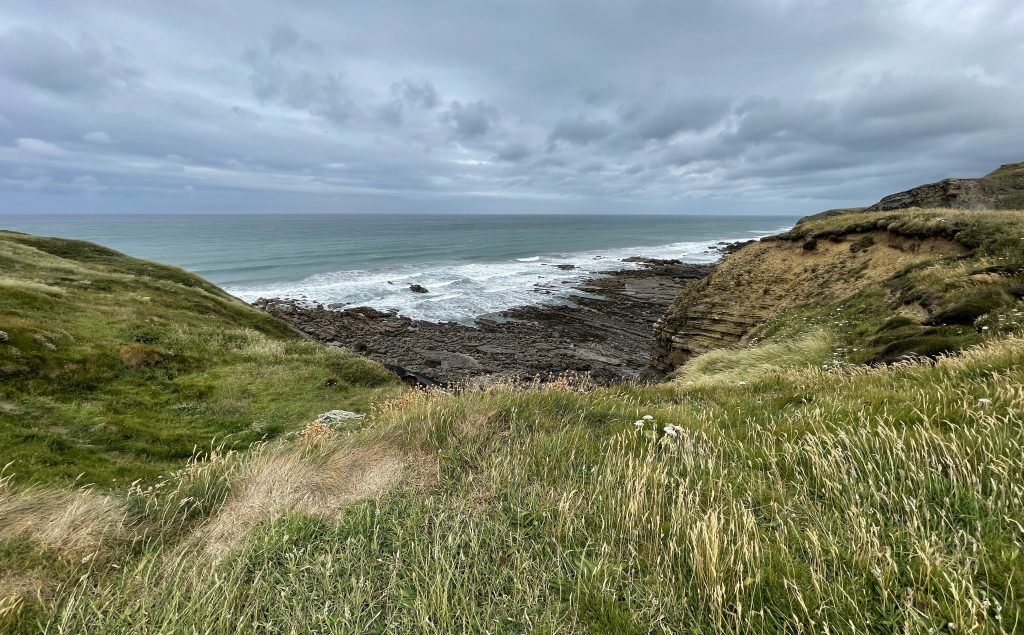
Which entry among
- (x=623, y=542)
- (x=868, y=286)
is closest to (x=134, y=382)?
(x=623, y=542)

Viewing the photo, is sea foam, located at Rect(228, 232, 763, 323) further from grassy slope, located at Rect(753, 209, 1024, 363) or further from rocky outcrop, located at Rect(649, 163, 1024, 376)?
grassy slope, located at Rect(753, 209, 1024, 363)

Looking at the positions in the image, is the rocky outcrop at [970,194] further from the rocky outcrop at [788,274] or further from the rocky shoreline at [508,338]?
the rocky outcrop at [788,274]

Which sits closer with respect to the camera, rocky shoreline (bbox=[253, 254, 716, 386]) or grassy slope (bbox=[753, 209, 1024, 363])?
grassy slope (bbox=[753, 209, 1024, 363])

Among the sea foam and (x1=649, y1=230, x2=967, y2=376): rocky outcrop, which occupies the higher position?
(x1=649, y1=230, x2=967, y2=376): rocky outcrop

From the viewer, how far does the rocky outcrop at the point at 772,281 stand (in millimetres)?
18359

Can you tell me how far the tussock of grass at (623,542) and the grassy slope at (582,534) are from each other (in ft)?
0.06

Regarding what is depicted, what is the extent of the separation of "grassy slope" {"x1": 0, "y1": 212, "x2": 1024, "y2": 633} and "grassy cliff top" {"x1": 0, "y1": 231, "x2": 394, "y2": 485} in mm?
3808

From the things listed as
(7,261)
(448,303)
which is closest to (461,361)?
(448,303)

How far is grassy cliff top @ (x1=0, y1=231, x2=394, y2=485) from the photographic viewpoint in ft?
31.0

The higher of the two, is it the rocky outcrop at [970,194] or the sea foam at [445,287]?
the rocky outcrop at [970,194]

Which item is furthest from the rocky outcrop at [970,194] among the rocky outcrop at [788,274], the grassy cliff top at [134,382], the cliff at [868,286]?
the grassy cliff top at [134,382]

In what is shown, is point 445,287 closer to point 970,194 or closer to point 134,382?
point 134,382

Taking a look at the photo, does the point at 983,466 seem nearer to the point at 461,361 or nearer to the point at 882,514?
the point at 882,514

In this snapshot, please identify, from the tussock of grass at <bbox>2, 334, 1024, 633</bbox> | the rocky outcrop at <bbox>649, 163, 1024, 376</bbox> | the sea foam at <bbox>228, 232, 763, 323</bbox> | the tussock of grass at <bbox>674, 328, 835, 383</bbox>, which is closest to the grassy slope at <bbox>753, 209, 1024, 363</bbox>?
the rocky outcrop at <bbox>649, 163, 1024, 376</bbox>
